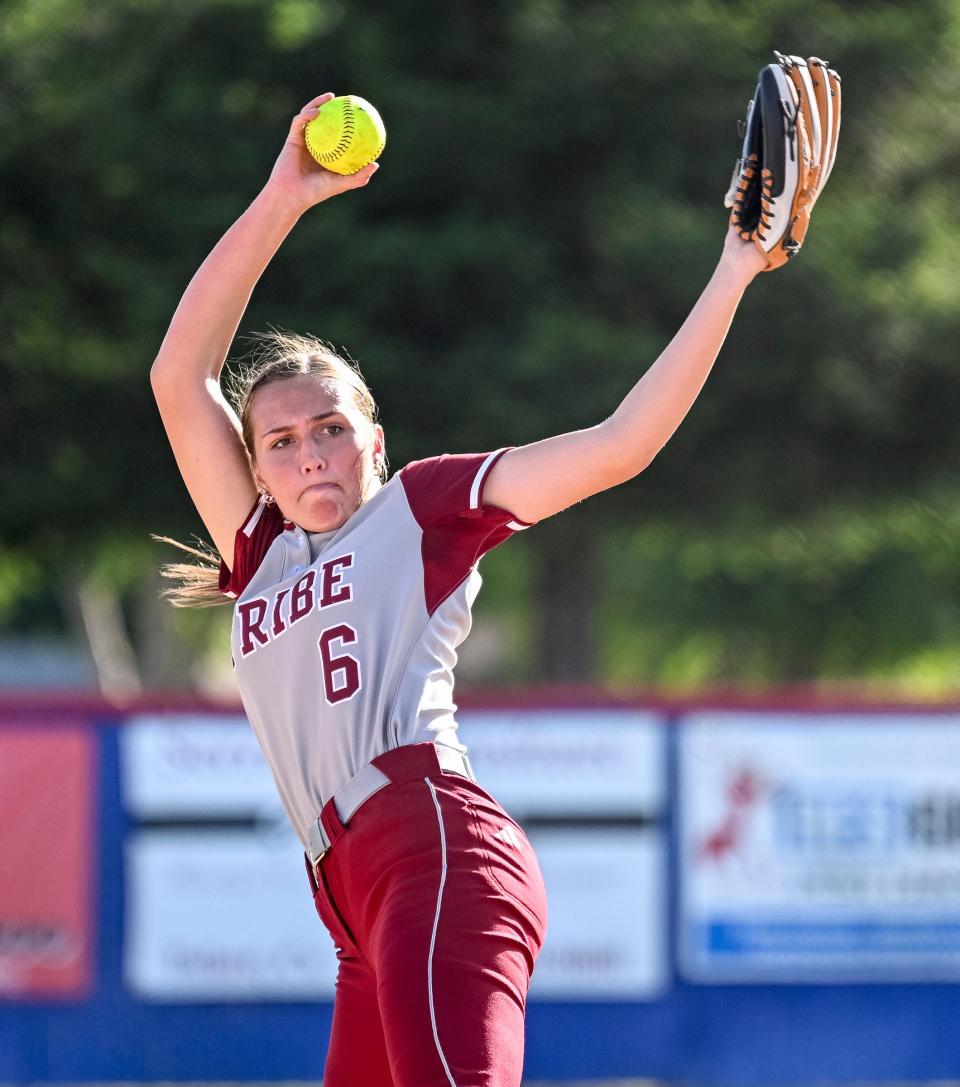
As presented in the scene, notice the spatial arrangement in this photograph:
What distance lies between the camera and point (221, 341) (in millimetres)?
3227

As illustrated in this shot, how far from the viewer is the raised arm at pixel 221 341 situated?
3145mm

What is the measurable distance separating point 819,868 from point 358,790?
181 inches

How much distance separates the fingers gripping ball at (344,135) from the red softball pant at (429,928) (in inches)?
42.6

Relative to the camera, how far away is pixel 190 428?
3172 mm

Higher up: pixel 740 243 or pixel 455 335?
pixel 455 335

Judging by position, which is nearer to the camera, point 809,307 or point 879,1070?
point 879,1070

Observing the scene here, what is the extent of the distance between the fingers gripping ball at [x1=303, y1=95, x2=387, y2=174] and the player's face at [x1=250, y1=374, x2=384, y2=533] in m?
0.42

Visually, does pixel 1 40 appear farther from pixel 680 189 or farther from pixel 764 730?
pixel 764 730

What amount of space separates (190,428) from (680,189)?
→ 8988mm

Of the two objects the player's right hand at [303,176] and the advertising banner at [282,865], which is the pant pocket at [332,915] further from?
the advertising banner at [282,865]

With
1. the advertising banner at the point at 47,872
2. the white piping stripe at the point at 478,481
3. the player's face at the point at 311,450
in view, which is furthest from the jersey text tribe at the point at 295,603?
the advertising banner at the point at 47,872

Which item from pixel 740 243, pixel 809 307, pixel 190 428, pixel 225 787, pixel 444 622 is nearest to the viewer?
pixel 740 243

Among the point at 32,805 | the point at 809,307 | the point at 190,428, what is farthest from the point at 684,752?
the point at 809,307

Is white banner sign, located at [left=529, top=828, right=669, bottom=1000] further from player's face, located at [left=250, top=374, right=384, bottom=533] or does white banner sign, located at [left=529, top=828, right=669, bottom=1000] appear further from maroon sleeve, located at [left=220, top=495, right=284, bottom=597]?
player's face, located at [left=250, top=374, right=384, bottom=533]
